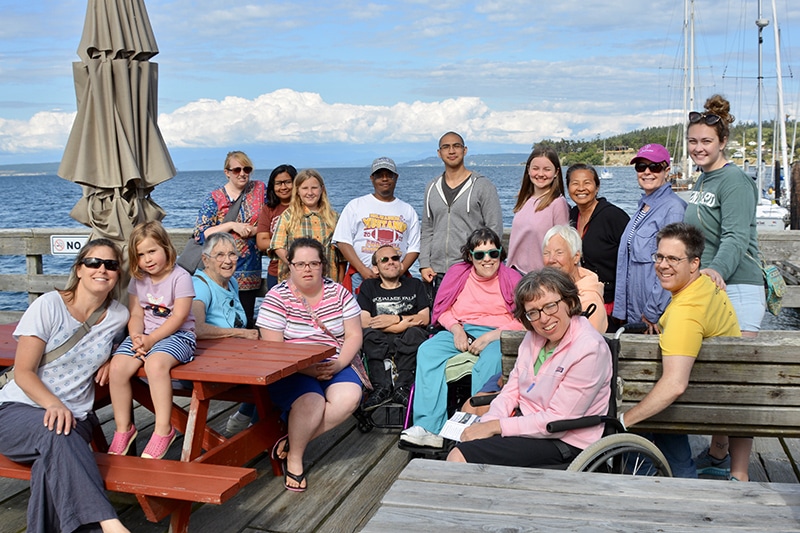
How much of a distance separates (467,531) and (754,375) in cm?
162

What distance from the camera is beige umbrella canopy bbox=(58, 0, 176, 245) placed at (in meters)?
4.66

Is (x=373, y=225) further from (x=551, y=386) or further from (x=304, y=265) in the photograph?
(x=551, y=386)

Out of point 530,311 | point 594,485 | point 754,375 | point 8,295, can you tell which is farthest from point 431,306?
point 8,295

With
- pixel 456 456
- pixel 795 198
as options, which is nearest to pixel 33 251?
pixel 456 456

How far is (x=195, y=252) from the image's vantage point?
17.6ft

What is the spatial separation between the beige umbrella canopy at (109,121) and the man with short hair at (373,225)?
4.22ft

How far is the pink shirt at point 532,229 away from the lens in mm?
4672

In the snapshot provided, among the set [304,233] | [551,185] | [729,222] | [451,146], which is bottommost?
[304,233]

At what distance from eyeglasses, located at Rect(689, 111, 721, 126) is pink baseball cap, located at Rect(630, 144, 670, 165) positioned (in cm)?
34

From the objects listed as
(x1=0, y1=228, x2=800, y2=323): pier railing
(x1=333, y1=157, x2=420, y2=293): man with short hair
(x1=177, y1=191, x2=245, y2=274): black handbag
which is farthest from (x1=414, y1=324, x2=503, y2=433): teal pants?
(x1=0, y1=228, x2=800, y2=323): pier railing

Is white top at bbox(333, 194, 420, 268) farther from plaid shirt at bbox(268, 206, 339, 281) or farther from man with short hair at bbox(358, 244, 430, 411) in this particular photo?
man with short hair at bbox(358, 244, 430, 411)

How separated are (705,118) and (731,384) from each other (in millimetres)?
1396

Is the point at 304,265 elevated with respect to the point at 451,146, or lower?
lower

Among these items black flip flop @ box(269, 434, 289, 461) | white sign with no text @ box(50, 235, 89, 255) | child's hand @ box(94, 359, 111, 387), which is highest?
white sign with no text @ box(50, 235, 89, 255)
